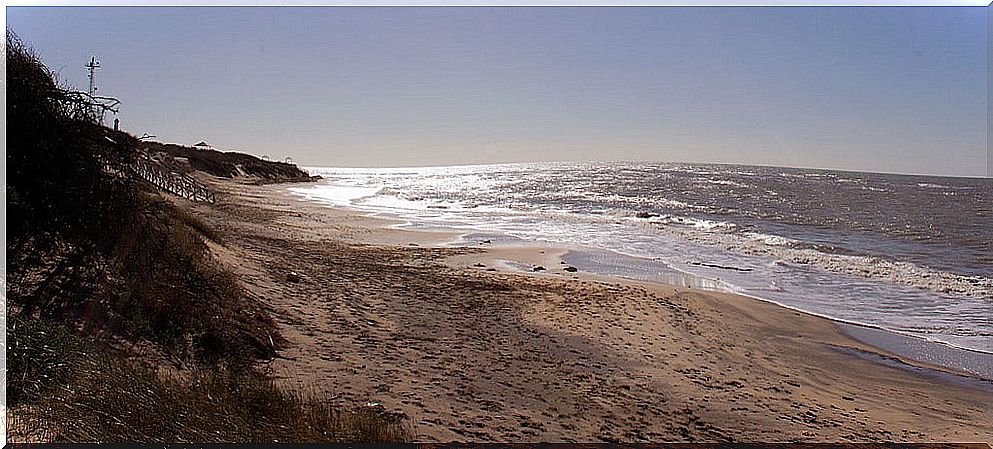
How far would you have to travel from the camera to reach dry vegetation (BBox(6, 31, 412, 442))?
3143mm

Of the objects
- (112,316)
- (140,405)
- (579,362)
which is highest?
(112,316)

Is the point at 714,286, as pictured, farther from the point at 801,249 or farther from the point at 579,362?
the point at 801,249

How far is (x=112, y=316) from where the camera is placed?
4.34 meters

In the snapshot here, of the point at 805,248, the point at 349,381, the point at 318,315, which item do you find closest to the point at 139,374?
the point at 349,381

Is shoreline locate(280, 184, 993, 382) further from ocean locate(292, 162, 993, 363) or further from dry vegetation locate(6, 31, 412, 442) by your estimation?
dry vegetation locate(6, 31, 412, 442)

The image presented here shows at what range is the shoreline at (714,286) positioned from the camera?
641 cm

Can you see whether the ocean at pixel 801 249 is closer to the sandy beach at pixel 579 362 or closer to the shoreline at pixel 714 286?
the shoreline at pixel 714 286

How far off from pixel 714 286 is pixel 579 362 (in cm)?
509

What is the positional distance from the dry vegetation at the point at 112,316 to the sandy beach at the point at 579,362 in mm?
481

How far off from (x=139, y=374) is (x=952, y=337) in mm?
7997

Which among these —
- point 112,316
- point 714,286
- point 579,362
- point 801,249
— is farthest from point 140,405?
point 801,249

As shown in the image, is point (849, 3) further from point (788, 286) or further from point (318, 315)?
point (788, 286)

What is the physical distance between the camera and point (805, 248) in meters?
14.9

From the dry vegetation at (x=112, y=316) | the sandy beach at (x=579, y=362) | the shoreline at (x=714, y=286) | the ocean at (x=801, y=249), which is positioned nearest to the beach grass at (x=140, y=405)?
the dry vegetation at (x=112, y=316)
